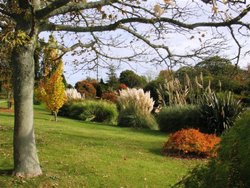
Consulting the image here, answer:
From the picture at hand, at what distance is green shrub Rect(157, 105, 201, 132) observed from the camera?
1636cm

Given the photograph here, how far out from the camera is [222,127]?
1534cm

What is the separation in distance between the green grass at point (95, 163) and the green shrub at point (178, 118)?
3.77m

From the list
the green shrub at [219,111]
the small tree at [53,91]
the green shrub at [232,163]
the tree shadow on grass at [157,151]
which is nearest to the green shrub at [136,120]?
the small tree at [53,91]

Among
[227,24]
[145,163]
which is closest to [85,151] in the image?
[145,163]

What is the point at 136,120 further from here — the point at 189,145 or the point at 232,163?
the point at 232,163

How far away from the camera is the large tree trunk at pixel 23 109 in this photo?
7734 millimetres

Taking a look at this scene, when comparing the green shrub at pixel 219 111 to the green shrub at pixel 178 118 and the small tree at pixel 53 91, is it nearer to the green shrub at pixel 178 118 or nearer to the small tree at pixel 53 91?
the green shrub at pixel 178 118

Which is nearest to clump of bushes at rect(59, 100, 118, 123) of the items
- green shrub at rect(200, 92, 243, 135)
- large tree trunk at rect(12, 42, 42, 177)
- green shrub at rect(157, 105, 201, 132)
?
green shrub at rect(157, 105, 201, 132)

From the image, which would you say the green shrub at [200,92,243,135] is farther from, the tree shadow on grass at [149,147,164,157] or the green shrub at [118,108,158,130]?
the tree shadow on grass at [149,147,164,157]

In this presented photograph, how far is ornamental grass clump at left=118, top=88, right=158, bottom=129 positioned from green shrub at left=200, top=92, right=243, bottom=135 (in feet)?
10.4

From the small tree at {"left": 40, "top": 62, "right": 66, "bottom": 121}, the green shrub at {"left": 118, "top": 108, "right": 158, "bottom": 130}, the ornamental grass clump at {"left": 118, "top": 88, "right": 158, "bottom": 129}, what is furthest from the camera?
the small tree at {"left": 40, "top": 62, "right": 66, "bottom": 121}

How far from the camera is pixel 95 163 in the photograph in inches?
368

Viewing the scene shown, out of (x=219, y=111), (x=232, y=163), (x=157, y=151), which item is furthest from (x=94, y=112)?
(x=232, y=163)

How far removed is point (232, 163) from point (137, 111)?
14866mm
